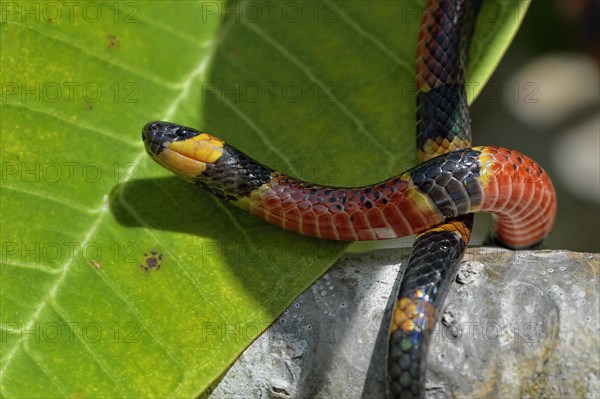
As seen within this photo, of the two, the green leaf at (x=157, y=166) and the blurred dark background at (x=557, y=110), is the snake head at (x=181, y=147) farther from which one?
the blurred dark background at (x=557, y=110)

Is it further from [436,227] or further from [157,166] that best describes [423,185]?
[157,166]

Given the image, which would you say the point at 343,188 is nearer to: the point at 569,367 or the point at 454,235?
the point at 454,235

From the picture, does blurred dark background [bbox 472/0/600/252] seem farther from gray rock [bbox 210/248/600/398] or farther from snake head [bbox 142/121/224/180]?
snake head [bbox 142/121/224/180]

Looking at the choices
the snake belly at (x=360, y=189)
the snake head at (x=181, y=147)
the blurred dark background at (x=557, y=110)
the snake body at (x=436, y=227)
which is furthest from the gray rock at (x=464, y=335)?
the blurred dark background at (x=557, y=110)

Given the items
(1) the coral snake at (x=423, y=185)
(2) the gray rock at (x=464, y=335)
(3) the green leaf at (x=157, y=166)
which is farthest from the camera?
(1) the coral snake at (x=423, y=185)

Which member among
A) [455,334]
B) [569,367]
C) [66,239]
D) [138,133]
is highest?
[569,367]

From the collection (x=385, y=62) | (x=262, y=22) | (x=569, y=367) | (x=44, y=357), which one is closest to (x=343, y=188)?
(x=385, y=62)

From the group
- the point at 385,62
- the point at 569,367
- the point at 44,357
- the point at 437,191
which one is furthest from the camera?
the point at 385,62

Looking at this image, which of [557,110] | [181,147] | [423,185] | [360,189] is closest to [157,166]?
[181,147]
